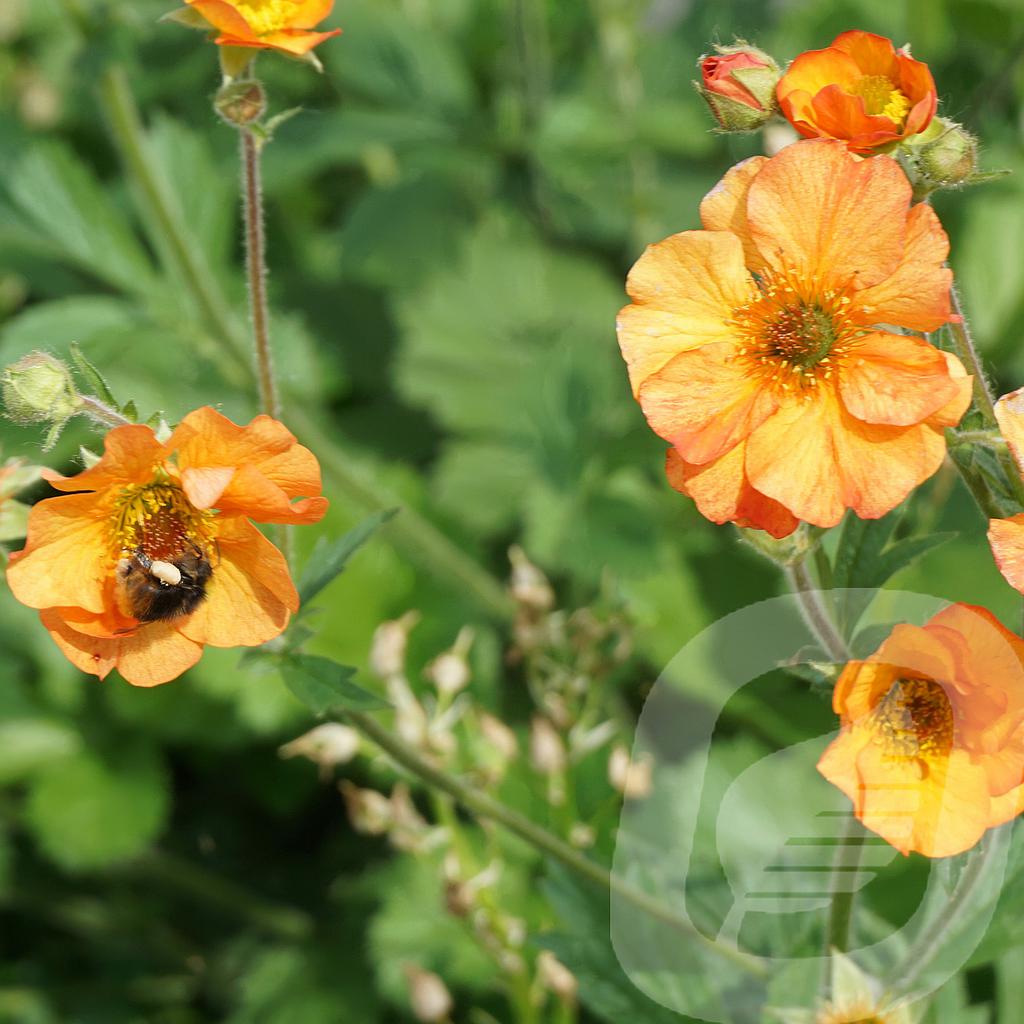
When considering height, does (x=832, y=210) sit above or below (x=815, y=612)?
above

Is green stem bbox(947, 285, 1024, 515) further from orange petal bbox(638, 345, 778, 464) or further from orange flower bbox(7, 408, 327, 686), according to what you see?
orange flower bbox(7, 408, 327, 686)

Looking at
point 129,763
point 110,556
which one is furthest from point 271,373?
point 129,763

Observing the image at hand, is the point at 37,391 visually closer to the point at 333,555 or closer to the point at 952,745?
the point at 333,555

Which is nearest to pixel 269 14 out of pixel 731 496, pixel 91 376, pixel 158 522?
pixel 91 376

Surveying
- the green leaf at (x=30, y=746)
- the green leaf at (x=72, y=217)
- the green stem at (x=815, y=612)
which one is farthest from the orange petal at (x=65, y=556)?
the green leaf at (x=30, y=746)

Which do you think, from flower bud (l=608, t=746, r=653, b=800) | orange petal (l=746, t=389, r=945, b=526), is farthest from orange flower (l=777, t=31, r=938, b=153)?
flower bud (l=608, t=746, r=653, b=800)

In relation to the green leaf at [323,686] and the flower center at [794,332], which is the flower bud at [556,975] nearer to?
the green leaf at [323,686]
